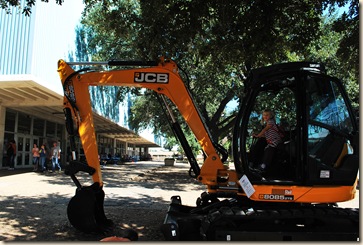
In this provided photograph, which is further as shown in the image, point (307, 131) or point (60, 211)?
point (60, 211)

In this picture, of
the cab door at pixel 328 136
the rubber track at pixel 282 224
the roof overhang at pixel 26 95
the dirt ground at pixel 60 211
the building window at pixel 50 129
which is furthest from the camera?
the building window at pixel 50 129

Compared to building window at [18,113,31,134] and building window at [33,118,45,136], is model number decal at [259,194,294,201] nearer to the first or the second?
building window at [18,113,31,134]

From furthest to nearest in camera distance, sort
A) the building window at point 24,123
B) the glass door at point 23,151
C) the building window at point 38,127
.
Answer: the building window at point 38,127 < the building window at point 24,123 < the glass door at point 23,151

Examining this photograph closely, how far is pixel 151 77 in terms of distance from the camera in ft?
19.6

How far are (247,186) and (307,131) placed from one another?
1.14m

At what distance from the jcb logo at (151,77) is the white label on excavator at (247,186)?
7.02ft

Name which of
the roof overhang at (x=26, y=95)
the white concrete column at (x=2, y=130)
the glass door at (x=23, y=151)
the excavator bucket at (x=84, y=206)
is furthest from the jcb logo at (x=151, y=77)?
the glass door at (x=23, y=151)

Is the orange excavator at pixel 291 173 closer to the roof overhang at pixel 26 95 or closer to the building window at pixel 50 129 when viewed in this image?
the roof overhang at pixel 26 95

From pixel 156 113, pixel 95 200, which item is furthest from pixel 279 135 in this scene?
pixel 156 113

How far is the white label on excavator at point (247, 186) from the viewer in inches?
194

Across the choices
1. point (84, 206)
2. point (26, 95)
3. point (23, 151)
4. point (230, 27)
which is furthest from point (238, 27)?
point (23, 151)

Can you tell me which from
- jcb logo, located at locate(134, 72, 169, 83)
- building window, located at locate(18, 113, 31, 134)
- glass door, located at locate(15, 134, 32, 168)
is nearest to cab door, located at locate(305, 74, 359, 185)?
jcb logo, located at locate(134, 72, 169, 83)

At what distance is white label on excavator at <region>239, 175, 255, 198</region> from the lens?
16.1 ft

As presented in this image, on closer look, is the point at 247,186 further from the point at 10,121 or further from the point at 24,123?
the point at 24,123
